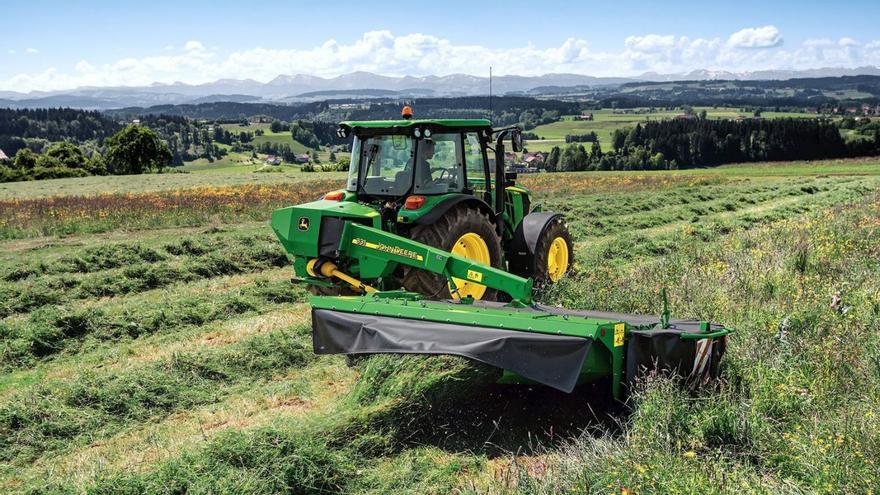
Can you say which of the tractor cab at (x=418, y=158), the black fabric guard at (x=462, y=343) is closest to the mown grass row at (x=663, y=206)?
the tractor cab at (x=418, y=158)

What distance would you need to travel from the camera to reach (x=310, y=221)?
728cm

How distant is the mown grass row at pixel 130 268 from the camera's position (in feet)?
32.6

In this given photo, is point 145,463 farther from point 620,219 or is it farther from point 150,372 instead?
point 620,219

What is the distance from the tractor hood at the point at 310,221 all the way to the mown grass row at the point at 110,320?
2.23 metres

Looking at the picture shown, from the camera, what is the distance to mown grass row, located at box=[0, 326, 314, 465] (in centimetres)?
548

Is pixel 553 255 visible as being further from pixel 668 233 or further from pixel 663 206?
pixel 663 206

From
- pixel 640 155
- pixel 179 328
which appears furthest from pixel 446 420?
pixel 640 155

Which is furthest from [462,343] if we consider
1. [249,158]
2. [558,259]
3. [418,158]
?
[249,158]

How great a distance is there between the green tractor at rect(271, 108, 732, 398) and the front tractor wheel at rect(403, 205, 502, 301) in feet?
0.04

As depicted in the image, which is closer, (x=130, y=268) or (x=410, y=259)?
(x=410, y=259)

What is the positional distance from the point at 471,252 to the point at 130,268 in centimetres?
598

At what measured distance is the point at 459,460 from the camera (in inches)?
183

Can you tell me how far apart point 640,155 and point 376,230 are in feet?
222

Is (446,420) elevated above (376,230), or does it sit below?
below
